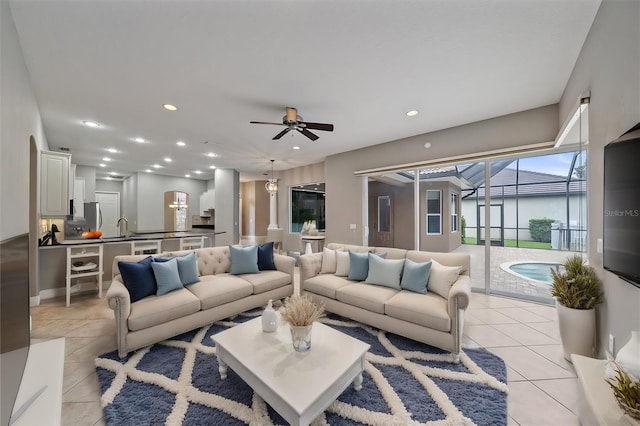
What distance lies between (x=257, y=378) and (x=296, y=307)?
493mm

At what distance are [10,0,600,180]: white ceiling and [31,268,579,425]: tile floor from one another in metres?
2.41

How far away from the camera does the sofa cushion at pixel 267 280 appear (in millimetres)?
3246

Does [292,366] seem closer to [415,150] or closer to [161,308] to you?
[161,308]

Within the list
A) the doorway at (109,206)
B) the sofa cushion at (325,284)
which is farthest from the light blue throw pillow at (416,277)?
the doorway at (109,206)

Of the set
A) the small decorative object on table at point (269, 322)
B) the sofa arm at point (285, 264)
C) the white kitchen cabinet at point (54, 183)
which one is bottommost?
the small decorative object on table at point (269, 322)

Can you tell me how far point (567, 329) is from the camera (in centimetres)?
213

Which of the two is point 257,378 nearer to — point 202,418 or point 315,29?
point 202,418

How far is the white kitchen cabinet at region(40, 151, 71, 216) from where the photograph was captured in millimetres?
3615

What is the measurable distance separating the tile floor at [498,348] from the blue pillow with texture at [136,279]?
21.9 inches

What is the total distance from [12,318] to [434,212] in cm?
563

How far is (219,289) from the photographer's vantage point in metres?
2.90

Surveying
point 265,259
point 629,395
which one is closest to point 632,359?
point 629,395

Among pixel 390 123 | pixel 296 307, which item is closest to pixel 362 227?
pixel 390 123

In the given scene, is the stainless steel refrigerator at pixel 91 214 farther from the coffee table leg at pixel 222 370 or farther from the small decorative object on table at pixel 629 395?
the small decorative object on table at pixel 629 395
